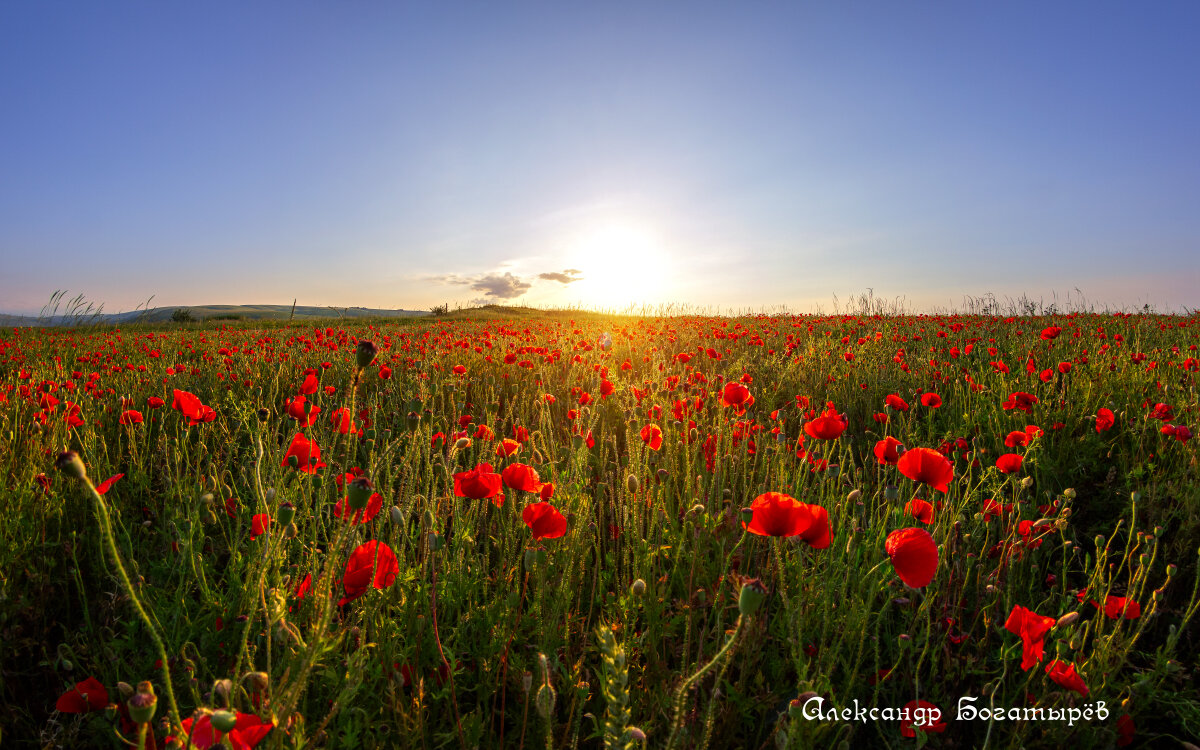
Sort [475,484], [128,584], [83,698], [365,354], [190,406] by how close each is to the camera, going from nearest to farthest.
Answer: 1. [128,584]
2. [365,354]
3. [83,698]
4. [475,484]
5. [190,406]

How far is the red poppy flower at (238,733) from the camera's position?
0.89 m

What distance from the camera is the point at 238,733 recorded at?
3.00ft

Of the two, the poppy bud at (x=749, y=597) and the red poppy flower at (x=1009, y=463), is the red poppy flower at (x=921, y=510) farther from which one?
the poppy bud at (x=749, y=597)

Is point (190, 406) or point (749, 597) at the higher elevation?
point (190, 406)

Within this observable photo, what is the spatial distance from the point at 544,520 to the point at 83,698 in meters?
1.13

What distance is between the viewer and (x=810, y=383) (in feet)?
14.7

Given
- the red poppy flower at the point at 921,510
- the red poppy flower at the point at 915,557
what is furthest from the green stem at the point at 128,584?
the red poppy flower at the point at 921,510

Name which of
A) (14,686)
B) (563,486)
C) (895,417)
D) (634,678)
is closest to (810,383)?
(895,417)

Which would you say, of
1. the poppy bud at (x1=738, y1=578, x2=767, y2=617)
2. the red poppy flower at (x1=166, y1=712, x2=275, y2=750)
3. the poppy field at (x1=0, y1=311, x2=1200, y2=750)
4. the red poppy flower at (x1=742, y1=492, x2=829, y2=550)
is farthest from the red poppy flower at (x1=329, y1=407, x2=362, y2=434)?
the red poppy flower at (x1=742, y1=492, x2=829, y2=550)

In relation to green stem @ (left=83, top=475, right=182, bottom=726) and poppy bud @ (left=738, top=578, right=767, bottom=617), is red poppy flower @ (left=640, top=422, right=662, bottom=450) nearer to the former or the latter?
poppy bud @ (left=738, top=578, right=767, bottom=617)

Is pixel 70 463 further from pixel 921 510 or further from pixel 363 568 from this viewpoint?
pixel 921 510

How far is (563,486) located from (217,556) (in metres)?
1.36

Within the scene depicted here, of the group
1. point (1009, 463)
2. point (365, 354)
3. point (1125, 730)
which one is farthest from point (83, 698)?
point (1009, 463)

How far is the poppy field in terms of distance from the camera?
1242 millimetres
